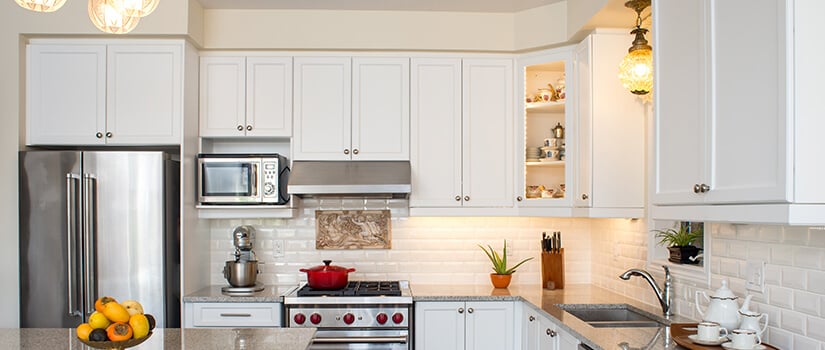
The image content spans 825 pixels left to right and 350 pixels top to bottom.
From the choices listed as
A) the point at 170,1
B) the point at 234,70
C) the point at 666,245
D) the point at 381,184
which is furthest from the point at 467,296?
the point at 170,1

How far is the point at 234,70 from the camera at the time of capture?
14.1ft

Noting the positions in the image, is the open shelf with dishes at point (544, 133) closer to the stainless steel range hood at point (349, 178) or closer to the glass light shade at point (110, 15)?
the stainless steel range hood at point (349, 178)

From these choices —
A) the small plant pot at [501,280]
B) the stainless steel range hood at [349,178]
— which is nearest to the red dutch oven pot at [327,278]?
the stainless steel range hood at [349,178]

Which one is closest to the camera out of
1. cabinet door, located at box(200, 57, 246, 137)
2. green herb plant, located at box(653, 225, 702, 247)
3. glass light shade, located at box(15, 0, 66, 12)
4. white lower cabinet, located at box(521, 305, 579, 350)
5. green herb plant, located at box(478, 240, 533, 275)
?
glass light shade, located at box(15, 0, 66, 12)

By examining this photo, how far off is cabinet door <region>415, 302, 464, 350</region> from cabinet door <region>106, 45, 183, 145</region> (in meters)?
1.81

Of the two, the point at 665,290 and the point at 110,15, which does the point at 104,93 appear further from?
the point at 665,290

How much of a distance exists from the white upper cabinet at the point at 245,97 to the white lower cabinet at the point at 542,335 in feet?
6.14

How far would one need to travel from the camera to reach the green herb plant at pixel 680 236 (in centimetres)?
328

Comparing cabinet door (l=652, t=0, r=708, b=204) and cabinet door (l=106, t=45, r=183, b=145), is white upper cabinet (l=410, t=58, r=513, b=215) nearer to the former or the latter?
cabinet door (l=106, t=45, r=183, b=145)

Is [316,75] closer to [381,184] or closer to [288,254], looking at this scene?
[381,184]

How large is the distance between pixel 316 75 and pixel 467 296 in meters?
1.69

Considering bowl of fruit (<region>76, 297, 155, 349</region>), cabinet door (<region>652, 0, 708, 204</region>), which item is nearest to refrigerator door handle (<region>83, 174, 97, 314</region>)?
bowl of fruit (<region>76, 297, 155, 349</region>)

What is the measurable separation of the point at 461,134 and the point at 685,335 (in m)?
2.07

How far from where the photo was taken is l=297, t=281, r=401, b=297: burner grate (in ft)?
13.1
